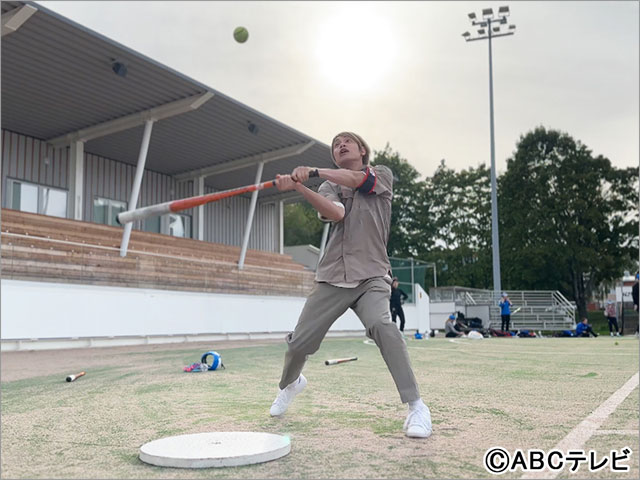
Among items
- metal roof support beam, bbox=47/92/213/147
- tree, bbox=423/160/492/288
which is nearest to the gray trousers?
metal roof support beam, bbox=47/92/213/147

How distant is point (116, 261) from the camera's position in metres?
17.0

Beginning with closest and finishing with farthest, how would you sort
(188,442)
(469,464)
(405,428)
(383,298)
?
(469,464) → (188,442) → (405,428) → (383,298)

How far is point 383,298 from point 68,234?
1695 centimetres

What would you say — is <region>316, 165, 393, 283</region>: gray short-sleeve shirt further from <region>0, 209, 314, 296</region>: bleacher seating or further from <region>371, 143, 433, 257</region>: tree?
<region>371, 143, 433, 257</region>: tree

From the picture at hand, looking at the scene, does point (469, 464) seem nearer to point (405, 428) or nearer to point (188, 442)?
point (405, 428)

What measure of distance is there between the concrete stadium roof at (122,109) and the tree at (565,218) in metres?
23.4

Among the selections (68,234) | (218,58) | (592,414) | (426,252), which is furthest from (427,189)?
(592,414)

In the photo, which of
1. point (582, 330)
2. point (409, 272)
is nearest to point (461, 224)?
point (409, 272)

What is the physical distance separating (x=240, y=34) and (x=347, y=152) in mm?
15713

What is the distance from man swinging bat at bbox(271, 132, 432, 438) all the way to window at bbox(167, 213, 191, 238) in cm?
2763

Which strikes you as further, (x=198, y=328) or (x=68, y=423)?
(x=198, y=328)

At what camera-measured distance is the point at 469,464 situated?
2982 mm

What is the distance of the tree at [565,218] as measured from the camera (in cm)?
4319

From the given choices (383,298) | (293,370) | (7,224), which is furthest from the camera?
(7,224)
